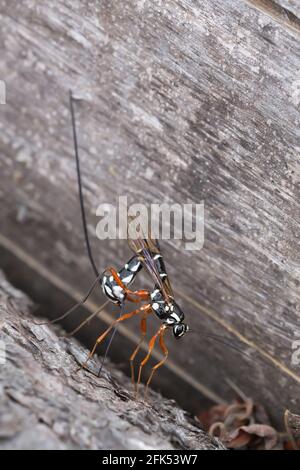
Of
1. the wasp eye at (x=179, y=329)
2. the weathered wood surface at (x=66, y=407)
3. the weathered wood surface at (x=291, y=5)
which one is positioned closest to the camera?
the weathered wood surface at (x=66, y=407)

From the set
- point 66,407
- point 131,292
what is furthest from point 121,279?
point 66,407

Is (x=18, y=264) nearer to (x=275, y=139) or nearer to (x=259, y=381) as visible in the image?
(x=259, y=381)

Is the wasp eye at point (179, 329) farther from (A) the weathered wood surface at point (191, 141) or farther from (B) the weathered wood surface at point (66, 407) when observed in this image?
(B) the weathered wood surface at point (66, 407)

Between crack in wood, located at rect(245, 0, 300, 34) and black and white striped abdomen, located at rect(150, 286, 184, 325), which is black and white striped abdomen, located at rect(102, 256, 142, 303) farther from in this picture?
crack in wood, located at rect(245, 0, 300, 34)

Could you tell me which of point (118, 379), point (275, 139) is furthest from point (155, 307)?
point (275, 139)

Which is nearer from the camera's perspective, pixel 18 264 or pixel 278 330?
pixel 278 330

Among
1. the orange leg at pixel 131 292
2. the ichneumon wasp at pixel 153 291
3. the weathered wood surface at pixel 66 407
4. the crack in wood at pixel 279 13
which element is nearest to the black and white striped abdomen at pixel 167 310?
the ichneumon wasp at pixel 153 291

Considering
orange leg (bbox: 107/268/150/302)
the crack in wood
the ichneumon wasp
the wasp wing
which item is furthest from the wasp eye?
the crack in wood
